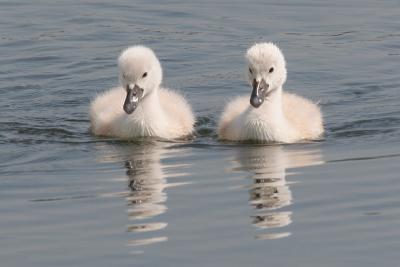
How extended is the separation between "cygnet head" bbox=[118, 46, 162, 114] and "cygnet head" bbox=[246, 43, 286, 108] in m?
0.92

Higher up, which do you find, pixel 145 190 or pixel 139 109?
pixel 139 109

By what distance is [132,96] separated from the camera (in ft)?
40.3

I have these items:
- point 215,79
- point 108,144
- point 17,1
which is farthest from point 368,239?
point 17,1

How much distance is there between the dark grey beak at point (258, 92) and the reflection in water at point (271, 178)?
0.44 meters

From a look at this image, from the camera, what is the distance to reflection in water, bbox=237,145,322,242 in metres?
9.45

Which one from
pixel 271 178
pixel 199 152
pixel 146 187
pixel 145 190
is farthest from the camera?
pixel 199 152

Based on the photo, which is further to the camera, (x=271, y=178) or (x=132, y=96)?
(x=132, y=96)

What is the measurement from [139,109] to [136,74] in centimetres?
43

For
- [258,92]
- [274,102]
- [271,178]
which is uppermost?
[258,92]

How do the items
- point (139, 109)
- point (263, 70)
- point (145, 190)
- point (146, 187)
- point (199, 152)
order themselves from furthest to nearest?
point (139, 109), point (263, 70), point (199, 152), point (146, 187), point (145, 190)

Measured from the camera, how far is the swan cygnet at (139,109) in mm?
12289

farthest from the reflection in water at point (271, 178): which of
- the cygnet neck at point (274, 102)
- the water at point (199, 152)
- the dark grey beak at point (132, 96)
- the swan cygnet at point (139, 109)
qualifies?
the dark grey beak at point (132, 96)

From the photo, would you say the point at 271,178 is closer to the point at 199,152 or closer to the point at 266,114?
the point at 199,152

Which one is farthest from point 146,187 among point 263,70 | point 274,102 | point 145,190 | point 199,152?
point 274,102
